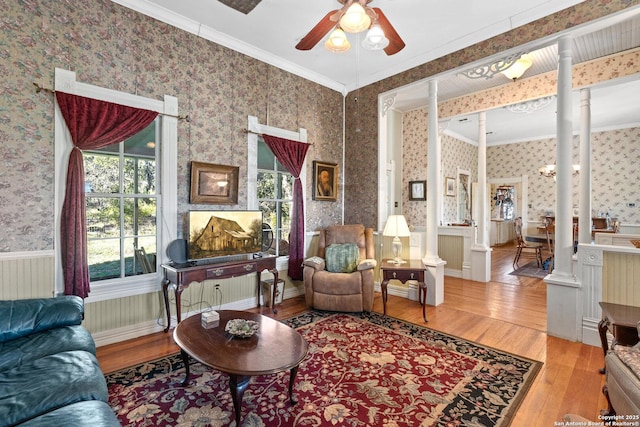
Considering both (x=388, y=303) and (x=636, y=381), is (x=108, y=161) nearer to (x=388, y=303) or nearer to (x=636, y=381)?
(x=388, y=303)

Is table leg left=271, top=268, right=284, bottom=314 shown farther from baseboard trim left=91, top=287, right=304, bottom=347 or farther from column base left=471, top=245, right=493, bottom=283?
column base left=471, top=245, right=493, bottom=283

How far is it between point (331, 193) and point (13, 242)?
3.68 meters

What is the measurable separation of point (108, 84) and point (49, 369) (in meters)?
2.48

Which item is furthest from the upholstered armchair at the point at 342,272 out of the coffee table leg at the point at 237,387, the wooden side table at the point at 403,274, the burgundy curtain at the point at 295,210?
the coffee table leg at the point at 237,387

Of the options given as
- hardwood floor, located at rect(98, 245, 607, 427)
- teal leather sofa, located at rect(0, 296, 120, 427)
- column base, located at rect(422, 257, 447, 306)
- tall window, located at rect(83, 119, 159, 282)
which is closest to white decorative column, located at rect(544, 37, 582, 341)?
hardwood floor, located at rect(98, 245, 607, 427)

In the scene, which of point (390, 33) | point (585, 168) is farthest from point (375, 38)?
point (585, 168)

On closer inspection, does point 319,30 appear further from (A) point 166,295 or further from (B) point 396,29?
(A) point 166,295

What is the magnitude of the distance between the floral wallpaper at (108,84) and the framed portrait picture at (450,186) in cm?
438

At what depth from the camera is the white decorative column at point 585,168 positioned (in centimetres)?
455

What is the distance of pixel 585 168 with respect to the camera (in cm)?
453

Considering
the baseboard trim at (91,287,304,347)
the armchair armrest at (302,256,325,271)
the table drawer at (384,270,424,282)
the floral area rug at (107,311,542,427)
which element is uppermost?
the armchair armrest at (302,256,325,271)

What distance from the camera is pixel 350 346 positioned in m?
2.82

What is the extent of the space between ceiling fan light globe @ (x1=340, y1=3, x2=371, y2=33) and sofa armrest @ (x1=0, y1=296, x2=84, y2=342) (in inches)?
113

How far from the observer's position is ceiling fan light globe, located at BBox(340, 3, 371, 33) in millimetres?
2092
